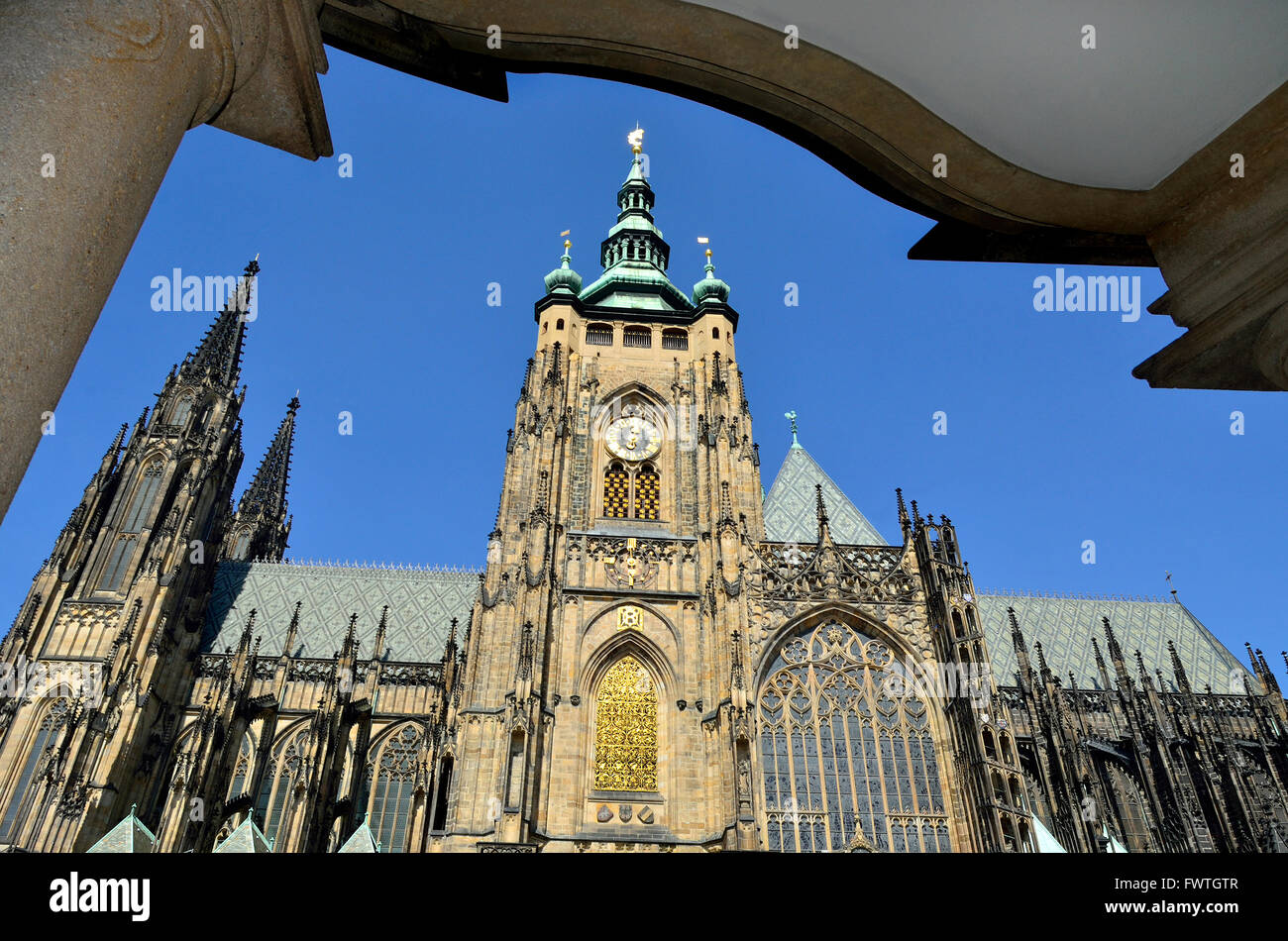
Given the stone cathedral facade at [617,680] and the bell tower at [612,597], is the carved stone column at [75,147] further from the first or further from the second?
the bell tower at [612,597]

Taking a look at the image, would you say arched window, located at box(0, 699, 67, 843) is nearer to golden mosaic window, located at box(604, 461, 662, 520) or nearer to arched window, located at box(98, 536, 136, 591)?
arched window, located at box(98, 536, 136, 591)

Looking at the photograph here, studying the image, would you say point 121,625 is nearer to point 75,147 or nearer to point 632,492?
point 632,492

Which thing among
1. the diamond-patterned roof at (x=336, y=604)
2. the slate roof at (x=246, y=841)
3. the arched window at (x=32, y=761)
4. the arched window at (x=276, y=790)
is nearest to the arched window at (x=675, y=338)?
the diamond-patterned roof at (x=336, y=604)

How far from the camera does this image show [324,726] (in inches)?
1033

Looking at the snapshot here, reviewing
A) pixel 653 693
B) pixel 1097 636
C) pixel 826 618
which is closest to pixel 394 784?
pixel 653 693

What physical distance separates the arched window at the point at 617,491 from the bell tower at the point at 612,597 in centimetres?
5

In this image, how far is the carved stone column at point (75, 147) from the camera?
66.7 inches

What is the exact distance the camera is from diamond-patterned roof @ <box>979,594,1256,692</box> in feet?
109

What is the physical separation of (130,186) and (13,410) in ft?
2.20

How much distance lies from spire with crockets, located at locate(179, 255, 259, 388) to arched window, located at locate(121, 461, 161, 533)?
17.0ft

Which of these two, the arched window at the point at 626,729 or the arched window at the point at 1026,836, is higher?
the arched window at the point at 626,729

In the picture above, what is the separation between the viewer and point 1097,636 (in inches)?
1380

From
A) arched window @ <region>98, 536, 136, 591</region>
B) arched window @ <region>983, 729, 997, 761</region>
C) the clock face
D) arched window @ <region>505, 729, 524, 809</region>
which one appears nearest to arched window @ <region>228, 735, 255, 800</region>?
arched window @ <region>98, 536, 136, 591</region>

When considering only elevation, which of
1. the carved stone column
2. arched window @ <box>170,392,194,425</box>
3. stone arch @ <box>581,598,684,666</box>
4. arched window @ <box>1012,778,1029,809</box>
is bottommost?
the carved stone column
